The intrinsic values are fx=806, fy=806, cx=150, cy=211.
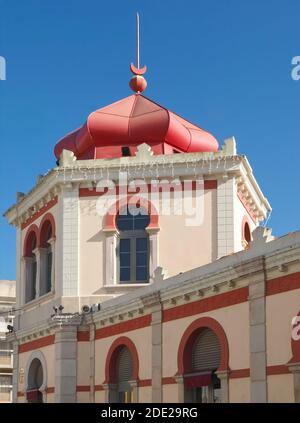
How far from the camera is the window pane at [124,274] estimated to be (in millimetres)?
27409

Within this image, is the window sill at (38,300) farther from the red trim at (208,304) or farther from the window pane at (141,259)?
the red trim at (208,304)

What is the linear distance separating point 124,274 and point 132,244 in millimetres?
1057

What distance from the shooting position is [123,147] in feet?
96.2

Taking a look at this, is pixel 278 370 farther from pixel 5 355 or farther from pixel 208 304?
pixel 5 355

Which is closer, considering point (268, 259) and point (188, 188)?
point (268, 259)

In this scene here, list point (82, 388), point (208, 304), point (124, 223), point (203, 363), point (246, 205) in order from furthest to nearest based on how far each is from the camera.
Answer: point (246, 205) < point (124, 223) < point (82, 388) < point (203, 363) < point (208, 304)

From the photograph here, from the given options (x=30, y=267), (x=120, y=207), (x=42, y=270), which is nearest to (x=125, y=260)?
(x=120, y=207)

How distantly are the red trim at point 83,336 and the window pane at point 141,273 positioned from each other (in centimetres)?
249

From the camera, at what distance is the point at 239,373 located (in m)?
18.8

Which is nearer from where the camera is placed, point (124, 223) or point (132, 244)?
point (132, 244)
